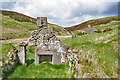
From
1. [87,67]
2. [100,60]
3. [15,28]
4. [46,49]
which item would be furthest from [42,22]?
[15,28]

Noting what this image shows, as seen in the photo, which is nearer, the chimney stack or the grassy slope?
the grassy slope

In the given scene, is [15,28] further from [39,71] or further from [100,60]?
[100,60]

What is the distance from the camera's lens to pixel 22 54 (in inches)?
457

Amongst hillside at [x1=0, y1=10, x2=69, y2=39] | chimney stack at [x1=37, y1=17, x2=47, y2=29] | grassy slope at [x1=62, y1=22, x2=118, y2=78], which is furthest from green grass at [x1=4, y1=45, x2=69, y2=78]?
hillside at [x1=0, y1=10, x2=69, y2=39]

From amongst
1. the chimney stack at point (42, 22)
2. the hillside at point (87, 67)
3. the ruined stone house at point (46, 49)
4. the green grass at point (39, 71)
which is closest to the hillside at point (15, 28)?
the chimney stack at point (42, 22)

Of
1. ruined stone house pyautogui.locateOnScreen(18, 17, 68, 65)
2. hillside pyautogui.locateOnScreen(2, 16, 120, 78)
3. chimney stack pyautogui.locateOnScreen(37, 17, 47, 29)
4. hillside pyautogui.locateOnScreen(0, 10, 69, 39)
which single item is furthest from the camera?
hillside pyautogui.locateOnScreen(0, 10, 69, 39)

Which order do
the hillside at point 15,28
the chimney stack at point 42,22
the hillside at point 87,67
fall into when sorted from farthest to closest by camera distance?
the hillside at point 15,28
the chimney stack at point 42,22
the hillside at point 87,67

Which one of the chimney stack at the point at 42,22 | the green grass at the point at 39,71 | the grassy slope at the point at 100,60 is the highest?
the chimney stack at the point at 42,22

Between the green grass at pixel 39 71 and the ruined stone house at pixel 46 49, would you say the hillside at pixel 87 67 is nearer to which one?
the green grass at pixel 39 71

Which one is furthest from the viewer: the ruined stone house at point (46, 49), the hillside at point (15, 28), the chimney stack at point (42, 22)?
the hillside at point (15, 28)

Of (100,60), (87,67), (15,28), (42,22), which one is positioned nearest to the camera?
(87,67)

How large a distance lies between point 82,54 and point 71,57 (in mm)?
1600

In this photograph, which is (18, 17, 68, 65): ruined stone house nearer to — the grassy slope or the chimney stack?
the chimney stack

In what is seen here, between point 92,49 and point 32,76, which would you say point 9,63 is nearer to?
point 32,76
